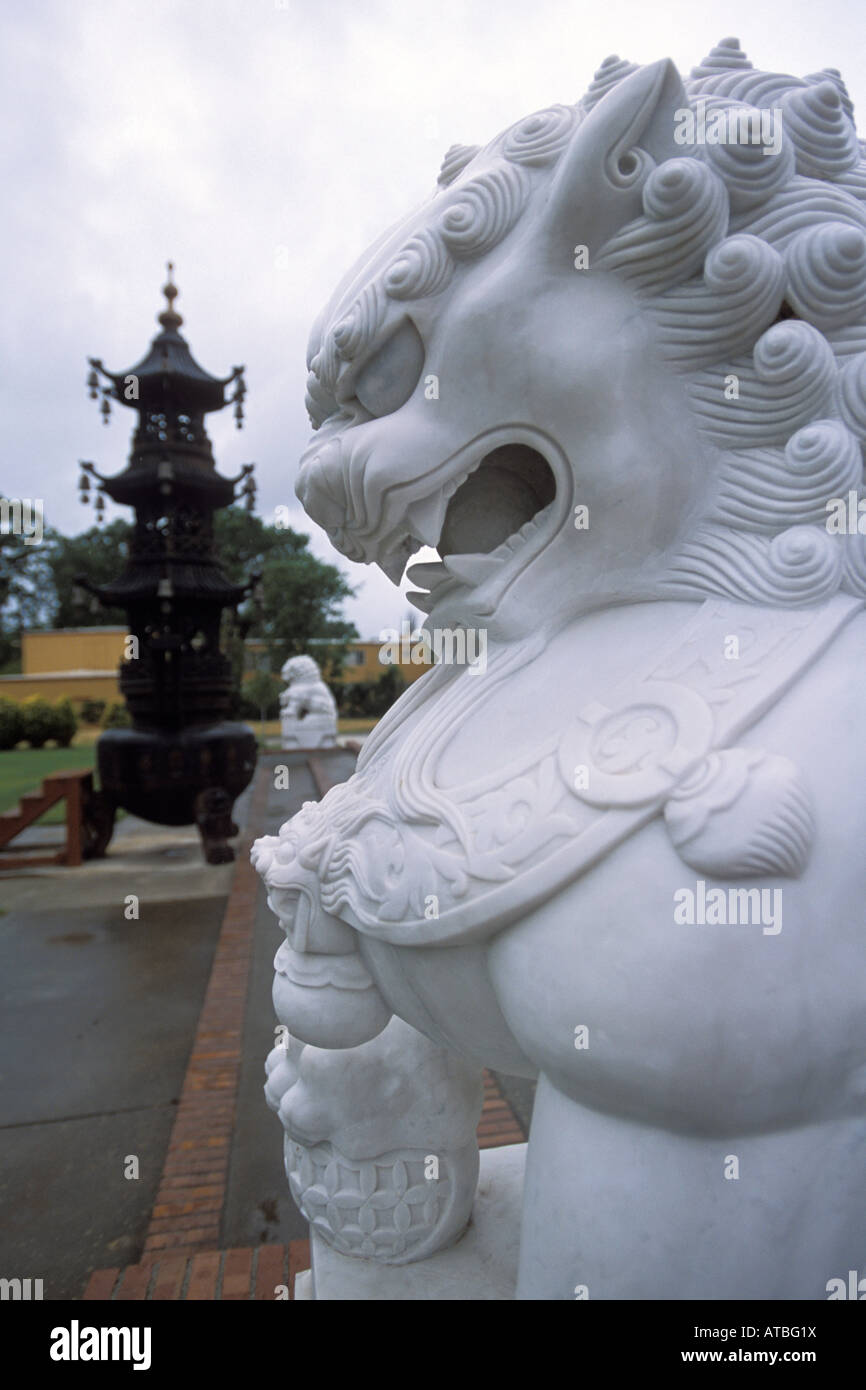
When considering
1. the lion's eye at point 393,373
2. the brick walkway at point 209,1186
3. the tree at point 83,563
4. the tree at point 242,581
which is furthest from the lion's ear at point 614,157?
the tree at point 83,563

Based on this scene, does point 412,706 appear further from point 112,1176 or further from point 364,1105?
point 112,1176

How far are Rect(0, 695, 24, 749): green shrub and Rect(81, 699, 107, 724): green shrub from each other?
5.19 meters

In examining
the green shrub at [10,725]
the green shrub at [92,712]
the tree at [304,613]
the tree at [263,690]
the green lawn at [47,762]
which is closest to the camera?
the green lawn at [47,762]

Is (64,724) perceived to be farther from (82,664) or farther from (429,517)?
(429,517)

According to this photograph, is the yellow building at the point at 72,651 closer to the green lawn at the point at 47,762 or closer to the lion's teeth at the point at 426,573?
the green lawn at the point at 47,762

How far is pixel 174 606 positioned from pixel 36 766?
10.4 meters

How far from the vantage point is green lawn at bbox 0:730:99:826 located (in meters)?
10.6

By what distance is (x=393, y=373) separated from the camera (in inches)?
49.3

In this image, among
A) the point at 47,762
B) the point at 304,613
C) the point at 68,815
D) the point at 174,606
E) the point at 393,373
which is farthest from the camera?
the point at 304,613

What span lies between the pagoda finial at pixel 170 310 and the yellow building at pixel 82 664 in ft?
59.6

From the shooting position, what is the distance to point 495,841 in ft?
3.47

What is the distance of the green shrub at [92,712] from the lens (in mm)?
25578

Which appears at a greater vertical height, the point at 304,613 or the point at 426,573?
the point at 304,613

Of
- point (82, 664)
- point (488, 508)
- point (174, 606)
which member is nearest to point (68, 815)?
point (174, 606)
